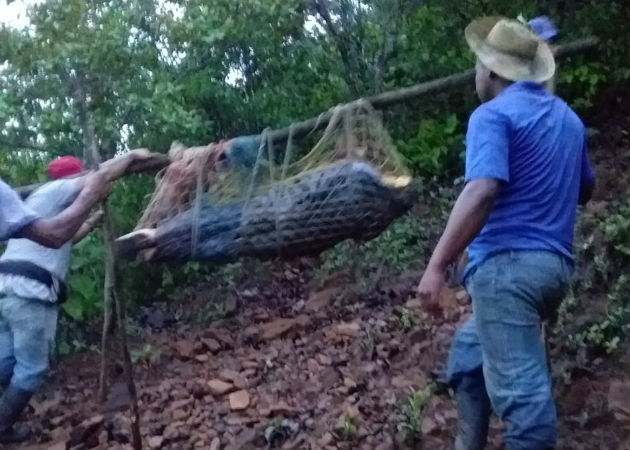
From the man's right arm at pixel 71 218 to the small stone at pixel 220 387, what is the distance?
1.70 metres

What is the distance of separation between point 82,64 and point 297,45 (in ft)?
6.23

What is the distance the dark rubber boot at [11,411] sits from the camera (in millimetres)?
5652

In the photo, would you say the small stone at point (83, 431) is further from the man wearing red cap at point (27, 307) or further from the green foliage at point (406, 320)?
the green foliage at point (406, 320)

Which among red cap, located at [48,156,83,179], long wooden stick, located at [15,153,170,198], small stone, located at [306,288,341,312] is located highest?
red cap, located at [48,156,83,179]

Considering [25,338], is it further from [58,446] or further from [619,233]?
[619,233]

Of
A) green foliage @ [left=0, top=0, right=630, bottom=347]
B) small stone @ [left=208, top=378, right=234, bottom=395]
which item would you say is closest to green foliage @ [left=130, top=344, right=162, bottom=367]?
green foliage @ [left=0, top=0, right=630, bottom=347]

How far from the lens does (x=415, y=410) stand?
4945 millimetres

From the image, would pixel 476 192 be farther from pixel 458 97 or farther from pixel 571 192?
pixel 458 97

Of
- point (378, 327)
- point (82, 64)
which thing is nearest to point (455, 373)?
point (378, 327)

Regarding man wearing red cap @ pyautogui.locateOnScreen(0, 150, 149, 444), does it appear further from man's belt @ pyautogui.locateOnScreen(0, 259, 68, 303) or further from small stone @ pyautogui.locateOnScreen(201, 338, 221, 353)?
small stone @ pyautogui.locateOnScreen(201, 338, 221, 353)

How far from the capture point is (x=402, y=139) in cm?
806

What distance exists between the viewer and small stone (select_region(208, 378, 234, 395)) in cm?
597

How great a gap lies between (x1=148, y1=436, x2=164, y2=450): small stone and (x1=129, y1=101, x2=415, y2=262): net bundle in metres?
1.51

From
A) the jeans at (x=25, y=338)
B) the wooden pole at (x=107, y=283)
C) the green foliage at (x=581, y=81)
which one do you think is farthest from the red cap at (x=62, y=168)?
the green foliage at (x=581, y=81)
